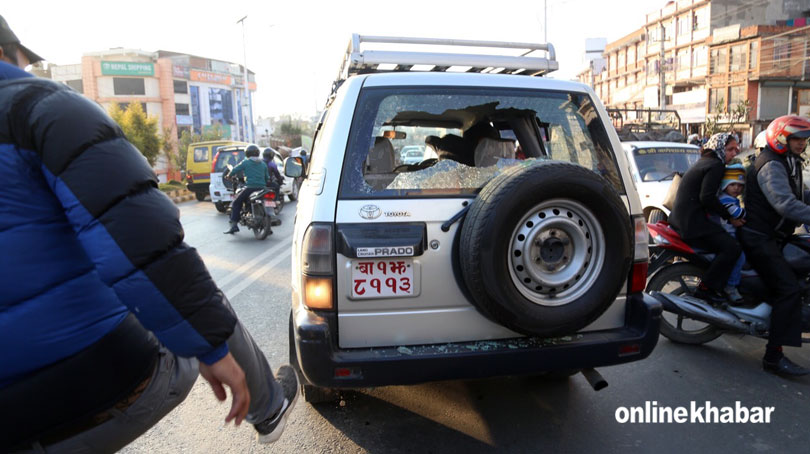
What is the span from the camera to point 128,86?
2308 inches

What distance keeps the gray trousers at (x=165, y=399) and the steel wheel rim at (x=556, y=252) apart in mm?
1367

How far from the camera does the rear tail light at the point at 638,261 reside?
286cm

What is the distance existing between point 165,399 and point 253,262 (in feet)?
22.5

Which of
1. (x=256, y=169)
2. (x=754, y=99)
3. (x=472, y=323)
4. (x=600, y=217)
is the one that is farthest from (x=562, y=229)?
(x=754, y=99)

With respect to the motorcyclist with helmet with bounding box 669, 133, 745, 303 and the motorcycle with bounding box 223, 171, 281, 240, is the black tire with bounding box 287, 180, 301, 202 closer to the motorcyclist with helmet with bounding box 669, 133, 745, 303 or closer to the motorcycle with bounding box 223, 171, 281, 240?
the motorcycle with bounding box 223, 171, 281, 240

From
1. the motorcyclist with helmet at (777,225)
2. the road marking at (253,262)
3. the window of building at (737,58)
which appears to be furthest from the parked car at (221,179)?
the window of building at (737,58)

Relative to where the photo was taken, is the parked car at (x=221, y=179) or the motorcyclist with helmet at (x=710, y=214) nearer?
the motorcyclist with helmet at (x=710, y=214)

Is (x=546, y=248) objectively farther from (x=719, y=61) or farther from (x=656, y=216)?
(x=719, y=61)

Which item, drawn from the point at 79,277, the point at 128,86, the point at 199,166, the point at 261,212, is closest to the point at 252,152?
the point at 261,212

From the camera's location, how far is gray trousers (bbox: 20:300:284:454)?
1312mm

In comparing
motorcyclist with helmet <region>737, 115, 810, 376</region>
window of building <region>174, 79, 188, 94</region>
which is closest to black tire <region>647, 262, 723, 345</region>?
motorcyclist with helmet <region>737, 115, 810, 376</region>

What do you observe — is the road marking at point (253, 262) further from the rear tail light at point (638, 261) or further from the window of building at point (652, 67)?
the window of building at point (652, 67)

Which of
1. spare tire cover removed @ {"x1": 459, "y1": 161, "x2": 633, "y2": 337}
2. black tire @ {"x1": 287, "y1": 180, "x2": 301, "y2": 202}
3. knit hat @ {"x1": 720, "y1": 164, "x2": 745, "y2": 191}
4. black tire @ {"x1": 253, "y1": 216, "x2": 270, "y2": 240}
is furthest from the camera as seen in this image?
black tire @ {"x1": 287, "y1": 180, "x2": 301, "y2": 202}

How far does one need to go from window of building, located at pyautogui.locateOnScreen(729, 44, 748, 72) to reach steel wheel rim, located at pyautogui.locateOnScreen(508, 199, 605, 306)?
52106 millimetres
